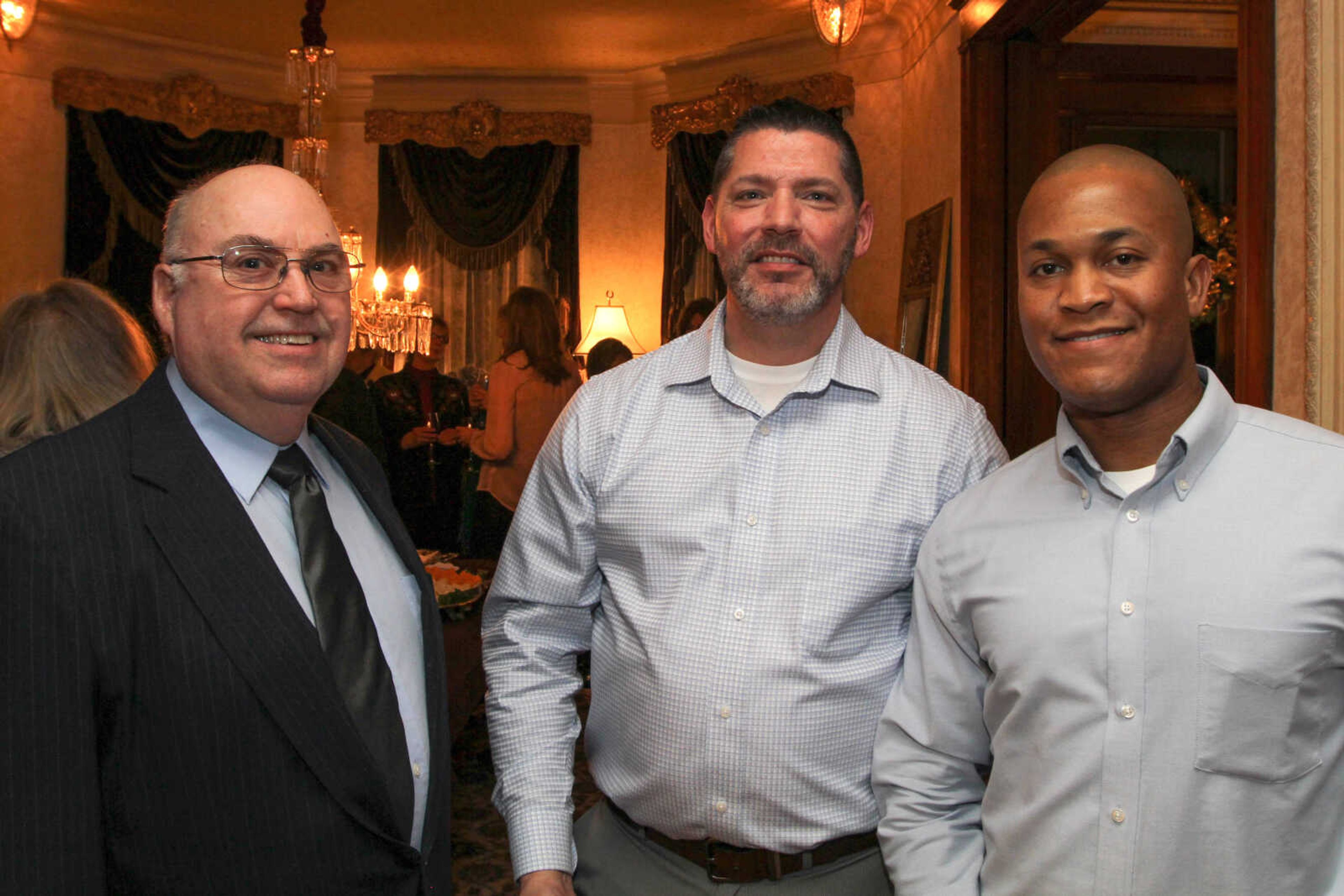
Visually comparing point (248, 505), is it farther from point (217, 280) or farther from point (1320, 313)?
point (1320, 313)

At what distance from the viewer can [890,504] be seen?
156 centimetres

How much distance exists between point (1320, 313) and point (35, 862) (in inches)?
80.8

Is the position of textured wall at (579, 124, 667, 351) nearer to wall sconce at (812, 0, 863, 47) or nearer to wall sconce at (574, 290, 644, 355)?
wall sconce at (574, 290, 644, 355)

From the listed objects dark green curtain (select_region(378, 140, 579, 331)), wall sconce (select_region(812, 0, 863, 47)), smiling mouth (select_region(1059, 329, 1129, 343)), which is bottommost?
smiling mouth (select_region(1059, 329, 1129, 343))

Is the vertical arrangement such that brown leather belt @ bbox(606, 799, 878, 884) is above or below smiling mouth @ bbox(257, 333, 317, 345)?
below

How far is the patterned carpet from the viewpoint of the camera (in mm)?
3268

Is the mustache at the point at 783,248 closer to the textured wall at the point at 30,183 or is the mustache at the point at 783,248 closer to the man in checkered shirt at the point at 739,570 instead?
the man in checkered shirt at the point at 739,570

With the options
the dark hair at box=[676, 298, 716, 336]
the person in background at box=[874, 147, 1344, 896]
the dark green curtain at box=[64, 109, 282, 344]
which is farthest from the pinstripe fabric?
the dark green curtain at box=[64, 109, 282, 344]

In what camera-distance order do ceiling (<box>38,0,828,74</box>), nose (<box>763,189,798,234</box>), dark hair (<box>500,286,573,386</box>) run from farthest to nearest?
ceiling (<box>38,0,828,74</box>), dark hair (<box>500,286,573,386</box>), nose (<box>763,189,798,234</box>)

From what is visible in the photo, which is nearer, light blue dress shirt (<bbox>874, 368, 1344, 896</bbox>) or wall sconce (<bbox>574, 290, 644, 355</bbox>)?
light blue dress shirt (<bbox>874, 368, 1344, 896</bbox>)

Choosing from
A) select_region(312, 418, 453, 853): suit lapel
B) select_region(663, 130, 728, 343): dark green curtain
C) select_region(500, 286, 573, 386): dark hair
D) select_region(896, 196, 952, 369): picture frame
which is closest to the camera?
select_region(312, 418, 453, 853): suit lapel

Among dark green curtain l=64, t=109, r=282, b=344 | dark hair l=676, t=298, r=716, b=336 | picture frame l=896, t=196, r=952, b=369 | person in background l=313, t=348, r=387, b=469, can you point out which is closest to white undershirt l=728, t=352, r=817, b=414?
person in background l=313, t=348, r=387, b=469

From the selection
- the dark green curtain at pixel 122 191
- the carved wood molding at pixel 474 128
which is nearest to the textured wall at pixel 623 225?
the carved wood molding at pixel 474 128

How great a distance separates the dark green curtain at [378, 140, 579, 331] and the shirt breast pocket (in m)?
7.57
